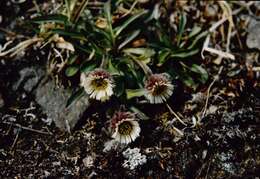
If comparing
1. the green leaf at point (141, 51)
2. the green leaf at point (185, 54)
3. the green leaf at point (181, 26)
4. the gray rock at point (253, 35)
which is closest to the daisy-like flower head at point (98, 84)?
the green leaf at point (141, 51)

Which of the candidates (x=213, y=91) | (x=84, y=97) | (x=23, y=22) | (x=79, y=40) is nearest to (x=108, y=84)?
(x=84, y=97)

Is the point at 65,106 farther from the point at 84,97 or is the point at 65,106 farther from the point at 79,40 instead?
the point at 79,40

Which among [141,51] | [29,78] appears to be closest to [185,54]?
[141,51]

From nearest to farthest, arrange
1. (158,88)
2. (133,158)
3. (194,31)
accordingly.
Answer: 1. (133,158)
2. (158,88)
3. (194,31)

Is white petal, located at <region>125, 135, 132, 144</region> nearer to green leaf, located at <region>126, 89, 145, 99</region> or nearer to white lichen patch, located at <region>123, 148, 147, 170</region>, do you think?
white lichen patch, located at <region>123, 148, 147, 170</region>

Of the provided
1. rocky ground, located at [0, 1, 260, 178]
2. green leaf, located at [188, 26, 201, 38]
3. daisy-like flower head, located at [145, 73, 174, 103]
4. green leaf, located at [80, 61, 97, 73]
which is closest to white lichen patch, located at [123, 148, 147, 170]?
rocky ground, located at [0, 1, 260, 178]

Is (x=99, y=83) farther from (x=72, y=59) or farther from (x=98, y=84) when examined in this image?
(x=72, y=59)
